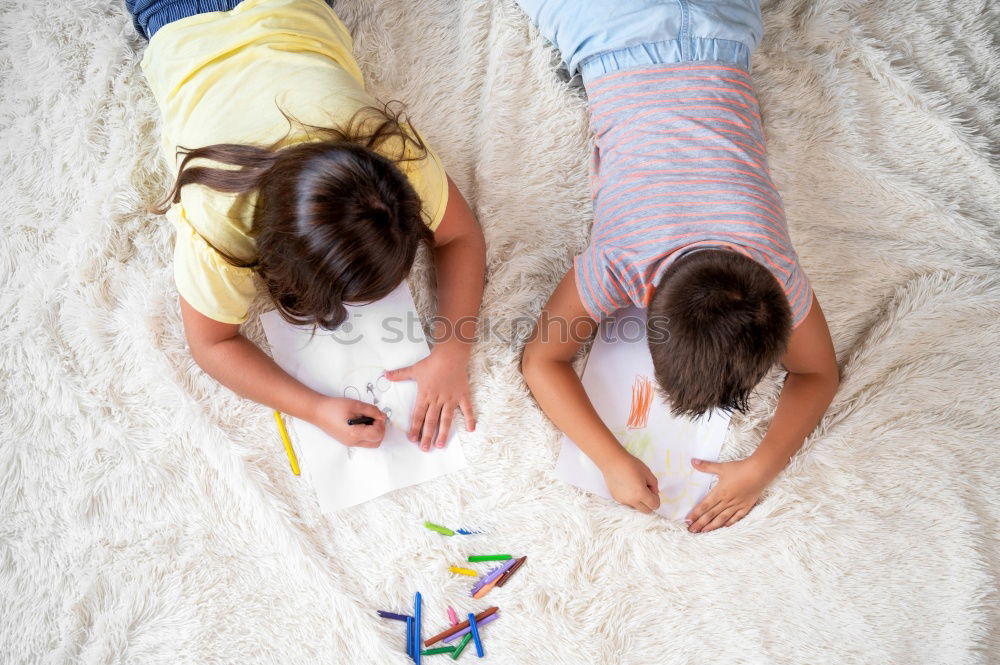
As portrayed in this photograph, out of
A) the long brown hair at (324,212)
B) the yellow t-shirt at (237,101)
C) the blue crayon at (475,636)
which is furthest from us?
the blue crayon at (475,636)

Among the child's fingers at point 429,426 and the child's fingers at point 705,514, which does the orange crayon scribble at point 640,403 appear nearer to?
the child's fingers at point 705,514

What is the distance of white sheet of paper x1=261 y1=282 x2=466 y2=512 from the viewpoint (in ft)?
2.94

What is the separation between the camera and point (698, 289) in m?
0.68

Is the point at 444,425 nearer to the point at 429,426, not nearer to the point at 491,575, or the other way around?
the point at 429,426

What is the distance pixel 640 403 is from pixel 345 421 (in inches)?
15.3

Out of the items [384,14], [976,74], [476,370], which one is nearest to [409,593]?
[476,370]

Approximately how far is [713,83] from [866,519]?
0.60 m

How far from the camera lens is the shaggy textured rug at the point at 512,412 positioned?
856 millimetres

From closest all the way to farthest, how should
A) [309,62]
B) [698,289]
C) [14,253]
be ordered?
[698,289]
[309,62]
[14,253]

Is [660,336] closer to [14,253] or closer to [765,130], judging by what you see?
[765,130]

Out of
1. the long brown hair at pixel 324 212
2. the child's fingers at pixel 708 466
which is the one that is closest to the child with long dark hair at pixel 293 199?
the long brown hair at pixel 324 212

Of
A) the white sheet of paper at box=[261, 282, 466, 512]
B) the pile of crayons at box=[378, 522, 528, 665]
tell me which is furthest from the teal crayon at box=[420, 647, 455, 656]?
the white sheet of paper at box=[261, 282, 466, 512]

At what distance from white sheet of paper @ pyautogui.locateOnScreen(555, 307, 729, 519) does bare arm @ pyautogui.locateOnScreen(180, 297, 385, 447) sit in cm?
27

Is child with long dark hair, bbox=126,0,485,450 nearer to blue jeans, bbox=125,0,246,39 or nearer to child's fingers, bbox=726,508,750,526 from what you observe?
blue jeans, bbox=125,0,246,39
